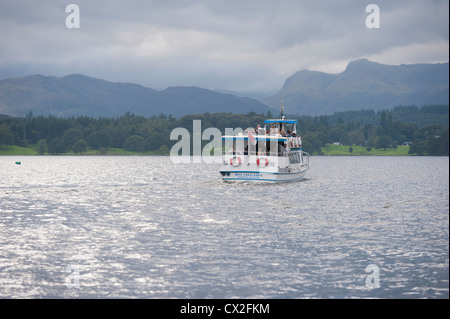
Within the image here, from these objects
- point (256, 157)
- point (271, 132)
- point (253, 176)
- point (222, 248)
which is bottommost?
point (222, 248)

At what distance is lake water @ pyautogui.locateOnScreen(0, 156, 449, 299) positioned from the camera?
25609 mm

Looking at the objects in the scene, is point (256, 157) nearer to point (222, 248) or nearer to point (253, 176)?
point (253, 176)

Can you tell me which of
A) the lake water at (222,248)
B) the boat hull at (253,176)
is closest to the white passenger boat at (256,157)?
the boat hull at (253,176)

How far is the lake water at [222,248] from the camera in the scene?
84.0ft

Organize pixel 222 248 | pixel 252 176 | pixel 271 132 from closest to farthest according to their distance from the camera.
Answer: pixel 222 248, pixel 252 176, pixel 271 132

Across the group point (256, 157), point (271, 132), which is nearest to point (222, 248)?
point (256, 157)

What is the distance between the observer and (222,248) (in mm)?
34656

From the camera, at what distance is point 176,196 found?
228 ft

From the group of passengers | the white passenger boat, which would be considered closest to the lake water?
the white passenger boat

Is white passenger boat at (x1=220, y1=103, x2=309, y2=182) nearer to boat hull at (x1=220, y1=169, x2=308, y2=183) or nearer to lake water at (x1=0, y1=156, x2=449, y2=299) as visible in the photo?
boat hull at (x1=220, y1=169, x2=308, y2=183)

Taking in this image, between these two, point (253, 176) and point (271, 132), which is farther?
point (271, 132)
